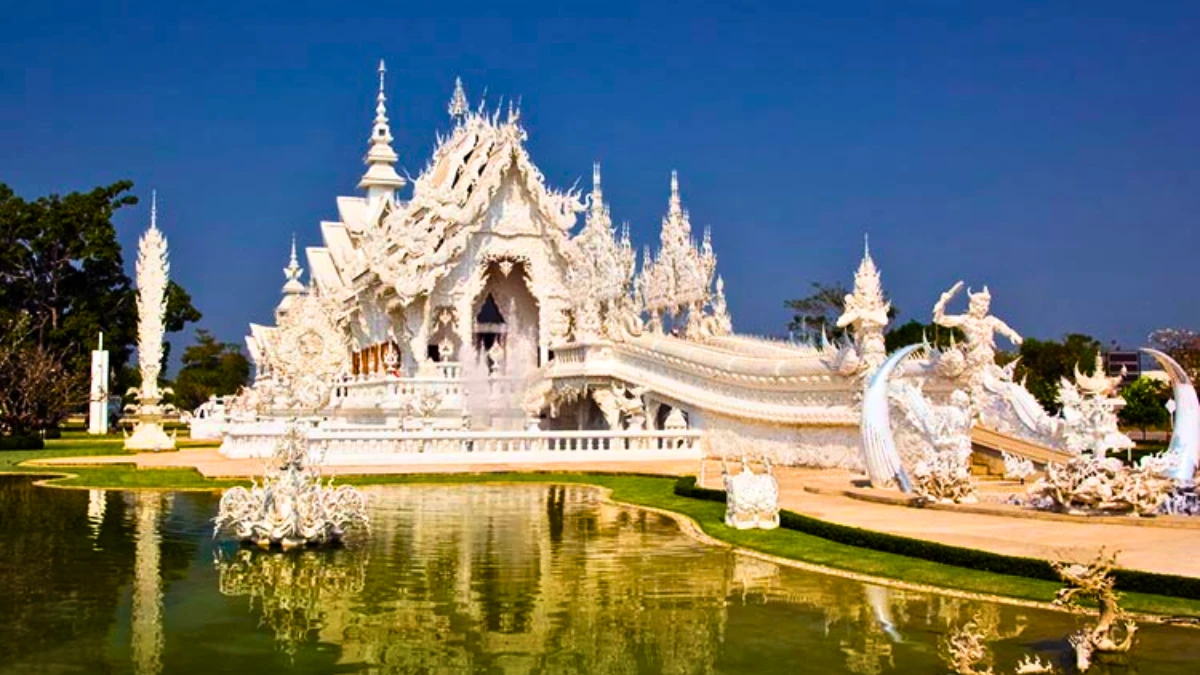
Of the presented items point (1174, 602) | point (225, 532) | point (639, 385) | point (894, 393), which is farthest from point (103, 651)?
point (639, 385)

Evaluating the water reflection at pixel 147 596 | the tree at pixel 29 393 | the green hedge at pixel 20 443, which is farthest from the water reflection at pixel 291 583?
the tree at pixel 29 393

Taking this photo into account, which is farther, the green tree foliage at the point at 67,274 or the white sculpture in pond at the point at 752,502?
the green tree foliage at the point at 67,274

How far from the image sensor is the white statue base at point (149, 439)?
3294 cm

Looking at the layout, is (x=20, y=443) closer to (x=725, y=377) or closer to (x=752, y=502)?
(x=725, y=377)

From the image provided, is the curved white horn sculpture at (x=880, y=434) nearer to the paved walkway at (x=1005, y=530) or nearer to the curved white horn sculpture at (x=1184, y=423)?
the paved walkway at (x=1005, y=530)

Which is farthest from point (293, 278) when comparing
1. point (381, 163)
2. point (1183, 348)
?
point (1183, 348)

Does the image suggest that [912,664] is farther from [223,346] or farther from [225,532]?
[223,346]

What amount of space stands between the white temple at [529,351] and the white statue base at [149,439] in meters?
2.28

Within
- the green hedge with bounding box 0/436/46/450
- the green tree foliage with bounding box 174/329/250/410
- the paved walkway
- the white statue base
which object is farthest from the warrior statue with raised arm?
the green tree foliage with bounding box 174/329/250/410

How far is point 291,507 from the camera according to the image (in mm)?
13062

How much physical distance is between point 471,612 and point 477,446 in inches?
619

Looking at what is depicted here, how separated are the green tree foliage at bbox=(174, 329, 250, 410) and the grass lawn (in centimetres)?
4075

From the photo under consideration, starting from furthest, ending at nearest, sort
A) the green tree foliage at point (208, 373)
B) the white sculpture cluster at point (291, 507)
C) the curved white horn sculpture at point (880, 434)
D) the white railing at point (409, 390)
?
1. the green tree foliage at point (208, 373)
2. the white railing at point (409, 390)
3. the curved white horn sculpture at point (880, 434)
4. the white sculpture cluster at point (291, 507)

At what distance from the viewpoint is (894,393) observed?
66.5 ft
